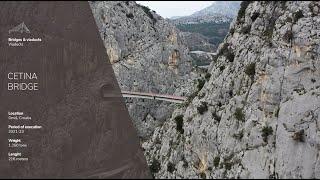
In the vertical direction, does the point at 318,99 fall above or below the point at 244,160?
above

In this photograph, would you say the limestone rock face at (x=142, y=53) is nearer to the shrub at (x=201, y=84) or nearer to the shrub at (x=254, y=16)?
the shrub at (x=201, y=84)

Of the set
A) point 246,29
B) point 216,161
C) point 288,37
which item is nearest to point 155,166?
point 216,161

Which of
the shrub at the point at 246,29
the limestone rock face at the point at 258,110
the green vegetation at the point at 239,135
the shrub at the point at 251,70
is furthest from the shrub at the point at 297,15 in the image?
the green vegetation at the point at 239,135

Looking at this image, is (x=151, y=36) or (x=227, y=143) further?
(x=151, y=36)

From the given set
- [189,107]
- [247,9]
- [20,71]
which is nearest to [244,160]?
[189,107]

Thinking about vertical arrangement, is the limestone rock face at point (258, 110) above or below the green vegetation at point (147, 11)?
below

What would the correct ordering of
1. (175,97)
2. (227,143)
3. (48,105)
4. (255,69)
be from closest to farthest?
1. (227,143)
2. (255,69)
3. (48,105)
4. (175,97)

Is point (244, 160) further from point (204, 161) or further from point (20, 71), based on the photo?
point (20, 71)

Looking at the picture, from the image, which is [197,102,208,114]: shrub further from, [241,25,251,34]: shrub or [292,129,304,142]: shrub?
[292,129,304,142]: shrub
